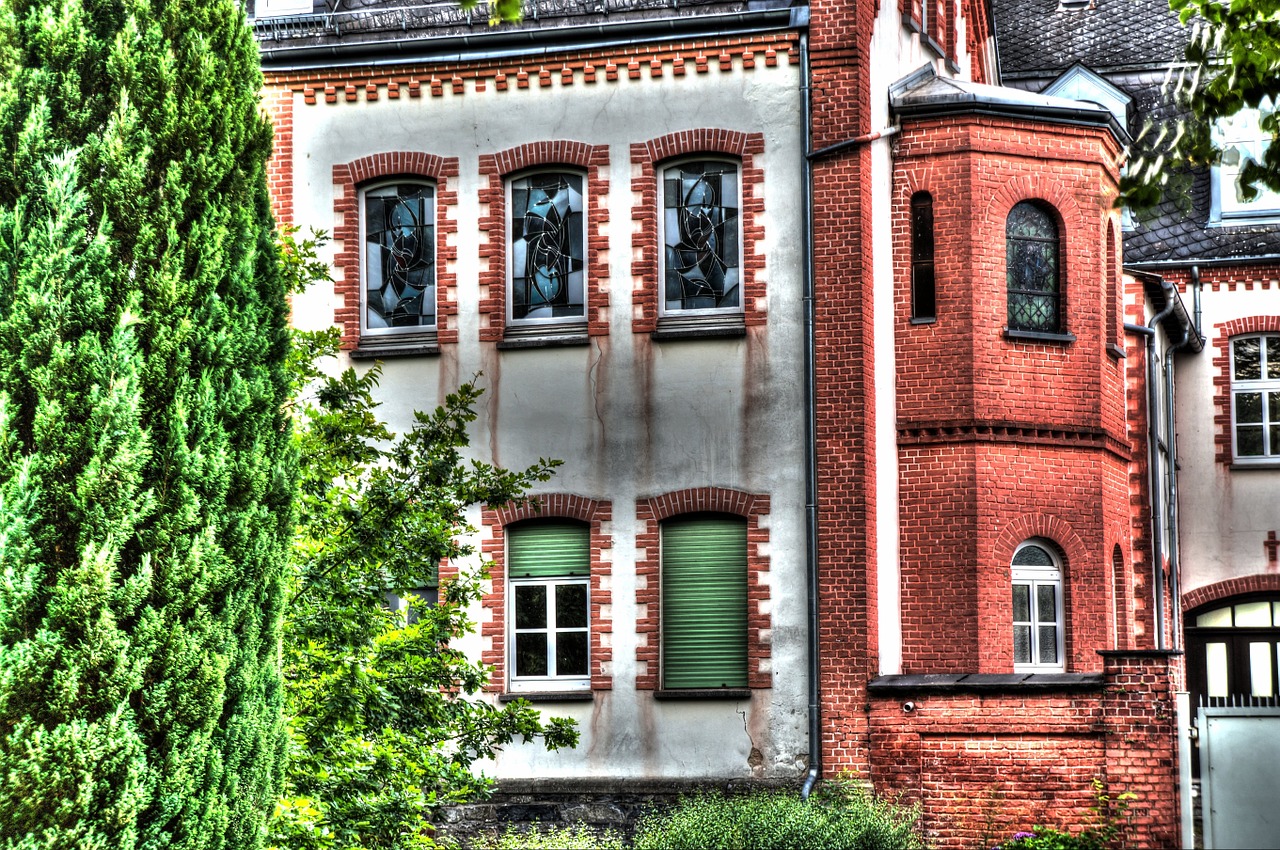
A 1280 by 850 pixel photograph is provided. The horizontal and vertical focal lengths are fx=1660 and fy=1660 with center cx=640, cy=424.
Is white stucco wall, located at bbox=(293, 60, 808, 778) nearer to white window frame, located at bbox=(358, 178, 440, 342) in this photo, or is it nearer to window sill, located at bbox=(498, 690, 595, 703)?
window sill, located at bbox=(498, 690, 595, 703)

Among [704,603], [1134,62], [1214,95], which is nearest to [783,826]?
[704,603]

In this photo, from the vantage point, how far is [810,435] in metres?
17.4

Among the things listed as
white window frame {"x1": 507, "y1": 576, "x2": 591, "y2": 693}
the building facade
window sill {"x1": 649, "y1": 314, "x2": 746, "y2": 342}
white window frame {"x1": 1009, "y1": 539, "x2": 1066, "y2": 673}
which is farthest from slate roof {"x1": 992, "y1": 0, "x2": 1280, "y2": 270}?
white window frame {"x1": 507, "y1": 576, "x2": 591, "y2": 693}

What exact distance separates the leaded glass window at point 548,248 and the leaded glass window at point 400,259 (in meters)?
1.02

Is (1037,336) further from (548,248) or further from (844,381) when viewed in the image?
(548,248)

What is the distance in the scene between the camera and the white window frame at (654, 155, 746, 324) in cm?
1795

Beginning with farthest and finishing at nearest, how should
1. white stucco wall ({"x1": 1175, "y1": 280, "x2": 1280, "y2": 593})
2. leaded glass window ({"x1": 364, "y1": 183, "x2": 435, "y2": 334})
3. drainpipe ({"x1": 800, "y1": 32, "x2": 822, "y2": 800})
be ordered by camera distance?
1. white stucco wall ({"x1": 1175, "y1": 280, "x2": 1280, "y2": 593})
2. leaded glass window ({"x1": 364, "y1": 183, "x2": 435, "y2": 334})
3. drainpipe ({"x1": 800, "y1": 32, "x2": 822, "y2": 800})

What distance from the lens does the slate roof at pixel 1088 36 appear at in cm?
3156

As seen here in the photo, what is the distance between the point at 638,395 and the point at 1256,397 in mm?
15180

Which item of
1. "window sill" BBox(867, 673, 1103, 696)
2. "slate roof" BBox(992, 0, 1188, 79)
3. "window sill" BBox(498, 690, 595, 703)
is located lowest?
"window sill" BBox(498, 690, 595, 703)

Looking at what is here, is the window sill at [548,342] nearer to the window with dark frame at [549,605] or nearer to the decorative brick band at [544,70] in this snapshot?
the window with dark frame at [549,605]

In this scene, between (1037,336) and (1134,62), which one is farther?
(1134,62)

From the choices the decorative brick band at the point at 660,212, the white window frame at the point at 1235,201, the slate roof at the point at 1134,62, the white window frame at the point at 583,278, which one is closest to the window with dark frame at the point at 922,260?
the decorative brick band at the point at 660,212

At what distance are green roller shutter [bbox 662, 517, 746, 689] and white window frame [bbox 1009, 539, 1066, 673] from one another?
3.31 metres
